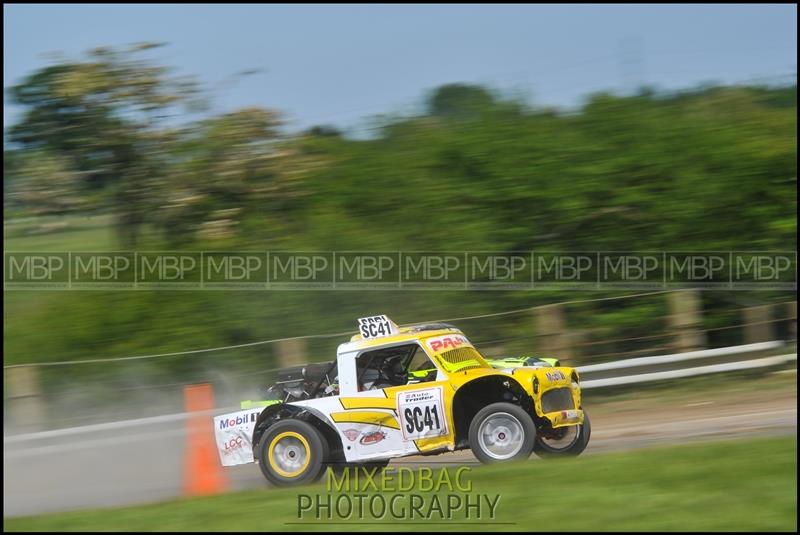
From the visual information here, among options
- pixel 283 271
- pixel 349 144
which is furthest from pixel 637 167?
pixel 283 271

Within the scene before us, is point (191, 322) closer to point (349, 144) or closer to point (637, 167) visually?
point (349, 144)

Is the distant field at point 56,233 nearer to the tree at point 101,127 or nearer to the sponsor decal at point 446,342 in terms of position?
the tree at point 101,127

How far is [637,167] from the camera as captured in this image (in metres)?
16.8

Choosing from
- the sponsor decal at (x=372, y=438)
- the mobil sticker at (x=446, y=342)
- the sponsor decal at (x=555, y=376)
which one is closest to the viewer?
the sponsor decal at (x=555, y=376)

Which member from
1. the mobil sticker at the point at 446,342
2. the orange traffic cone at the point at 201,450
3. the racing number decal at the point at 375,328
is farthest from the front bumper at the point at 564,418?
the orange traffic cone at the point at 201,450

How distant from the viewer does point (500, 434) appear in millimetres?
9445

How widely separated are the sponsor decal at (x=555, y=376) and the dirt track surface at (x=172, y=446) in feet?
4.88

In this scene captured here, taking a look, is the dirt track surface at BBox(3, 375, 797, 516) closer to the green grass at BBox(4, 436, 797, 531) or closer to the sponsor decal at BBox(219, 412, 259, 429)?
the sponsor decal at BBox(219, 412, 259, 429)

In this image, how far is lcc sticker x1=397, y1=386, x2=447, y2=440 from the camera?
9516 millimetres

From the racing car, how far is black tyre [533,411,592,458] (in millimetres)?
12

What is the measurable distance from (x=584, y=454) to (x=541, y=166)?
7.61 m

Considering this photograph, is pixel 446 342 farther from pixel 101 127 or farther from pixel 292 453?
pixel 101 127

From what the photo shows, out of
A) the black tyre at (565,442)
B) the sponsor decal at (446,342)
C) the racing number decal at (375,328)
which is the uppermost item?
the racing number decal at (375,328)

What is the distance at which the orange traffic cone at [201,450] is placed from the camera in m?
10.7
